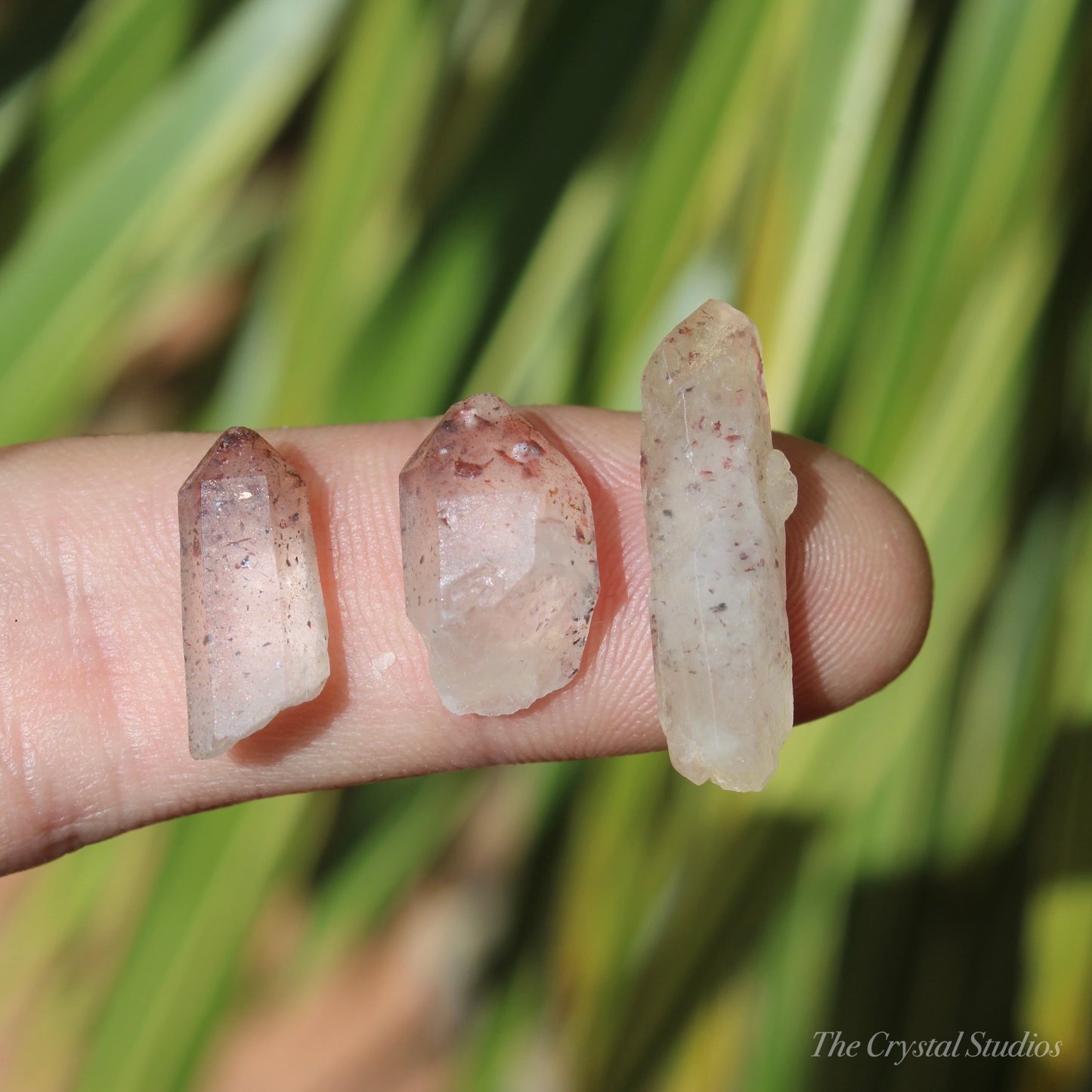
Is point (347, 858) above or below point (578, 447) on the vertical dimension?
below

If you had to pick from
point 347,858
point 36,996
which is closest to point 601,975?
point 347,858

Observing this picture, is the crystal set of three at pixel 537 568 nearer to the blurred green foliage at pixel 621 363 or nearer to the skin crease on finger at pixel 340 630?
the skin crease on finger at pixel 340 630

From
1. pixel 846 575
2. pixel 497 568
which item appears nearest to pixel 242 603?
pixel 497 568

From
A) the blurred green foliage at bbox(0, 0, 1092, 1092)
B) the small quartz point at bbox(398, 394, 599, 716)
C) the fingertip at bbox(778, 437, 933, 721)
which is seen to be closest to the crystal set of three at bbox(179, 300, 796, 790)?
the small quartz point at bbox(398, 394, 599, 716)

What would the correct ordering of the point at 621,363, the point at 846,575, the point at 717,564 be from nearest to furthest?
1. the point at 717,564
2. the point at 846,575
3. the point at 621,363

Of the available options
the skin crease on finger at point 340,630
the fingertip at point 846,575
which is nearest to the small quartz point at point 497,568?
the skin crease on finger at point 340,630

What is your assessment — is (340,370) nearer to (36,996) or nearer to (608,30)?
(608,30)

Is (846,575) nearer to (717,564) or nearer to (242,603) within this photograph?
(717,564)

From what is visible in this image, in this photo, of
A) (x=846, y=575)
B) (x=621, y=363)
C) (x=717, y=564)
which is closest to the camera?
(x=717, y=564)
